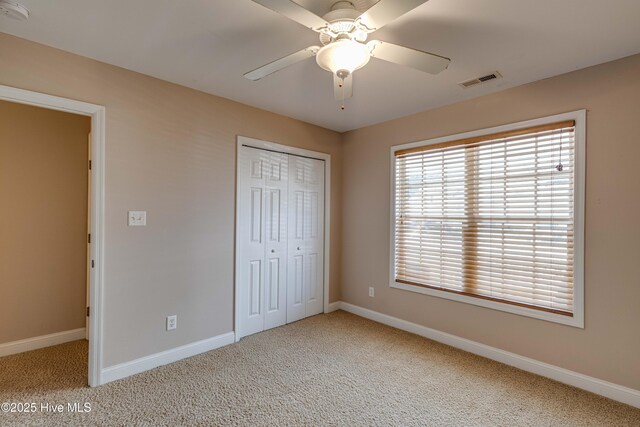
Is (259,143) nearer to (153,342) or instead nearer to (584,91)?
(153,342)

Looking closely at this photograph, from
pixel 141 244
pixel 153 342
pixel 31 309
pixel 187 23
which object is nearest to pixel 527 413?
pixel 153 342

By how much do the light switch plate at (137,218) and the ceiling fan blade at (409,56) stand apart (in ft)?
7.10

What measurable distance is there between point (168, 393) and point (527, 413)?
8.25 feet

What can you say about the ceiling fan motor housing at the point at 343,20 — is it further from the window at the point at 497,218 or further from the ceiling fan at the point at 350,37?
the window at the point at 497,218

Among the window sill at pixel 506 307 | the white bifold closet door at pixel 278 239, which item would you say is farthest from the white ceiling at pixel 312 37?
the window sill at pixel 506 307

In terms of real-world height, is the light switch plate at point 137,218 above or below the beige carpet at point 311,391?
above

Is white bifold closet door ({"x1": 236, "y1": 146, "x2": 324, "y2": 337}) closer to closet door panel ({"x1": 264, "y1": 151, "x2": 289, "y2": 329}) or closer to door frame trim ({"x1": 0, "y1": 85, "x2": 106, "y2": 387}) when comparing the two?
closet door panel ({"x1": 264, "y1": 151, "x2": 289, "y2": 329})

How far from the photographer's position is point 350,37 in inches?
63.8

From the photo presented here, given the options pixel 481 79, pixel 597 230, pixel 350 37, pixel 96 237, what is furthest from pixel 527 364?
pixel 96 237

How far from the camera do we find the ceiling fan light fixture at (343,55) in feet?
5.16

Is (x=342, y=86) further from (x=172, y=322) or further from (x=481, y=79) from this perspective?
(x=172, y=322)

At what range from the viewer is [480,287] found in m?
2.98

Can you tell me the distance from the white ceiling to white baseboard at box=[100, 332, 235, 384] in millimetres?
2379

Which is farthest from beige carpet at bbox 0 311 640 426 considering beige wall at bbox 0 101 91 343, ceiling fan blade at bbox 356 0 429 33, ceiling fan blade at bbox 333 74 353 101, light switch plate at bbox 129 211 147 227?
ceiling fan blade at bbox 356 0 429 33
